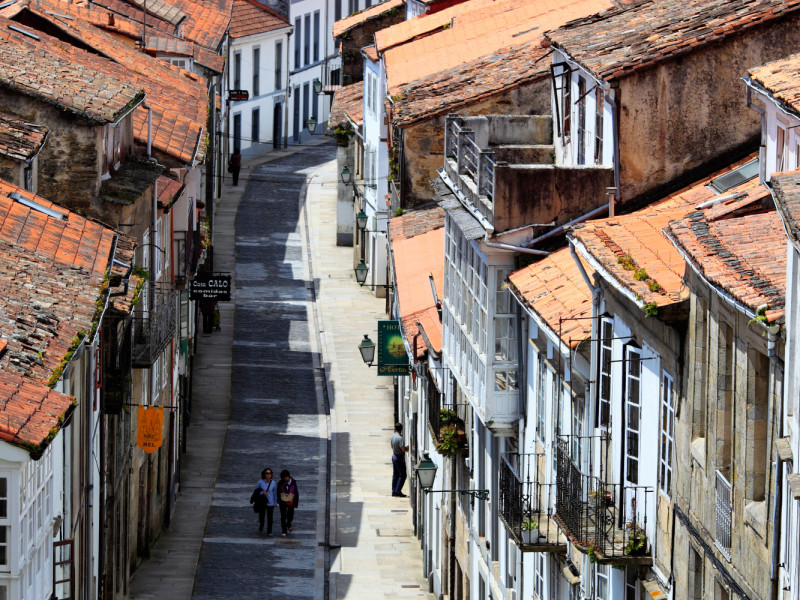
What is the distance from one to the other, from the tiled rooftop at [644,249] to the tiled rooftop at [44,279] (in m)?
7.39

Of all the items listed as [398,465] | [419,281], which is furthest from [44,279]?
[398,465]

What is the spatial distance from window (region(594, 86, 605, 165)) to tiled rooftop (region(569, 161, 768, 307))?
13.9 feet

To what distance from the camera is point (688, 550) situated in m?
22.6

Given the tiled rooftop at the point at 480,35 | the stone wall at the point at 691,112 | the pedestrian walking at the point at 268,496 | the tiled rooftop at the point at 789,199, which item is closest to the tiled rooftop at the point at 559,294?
the stone wall at the point at 691,112

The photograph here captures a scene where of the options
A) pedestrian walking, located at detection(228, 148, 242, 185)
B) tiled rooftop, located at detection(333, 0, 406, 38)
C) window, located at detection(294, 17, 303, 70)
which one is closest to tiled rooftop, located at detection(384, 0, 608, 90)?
tiled rooftop, located at detection(333, 0, 406, 38)

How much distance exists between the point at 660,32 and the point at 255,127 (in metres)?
72.8

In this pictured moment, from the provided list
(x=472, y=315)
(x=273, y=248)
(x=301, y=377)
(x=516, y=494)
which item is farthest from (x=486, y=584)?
(x=273, y=248)

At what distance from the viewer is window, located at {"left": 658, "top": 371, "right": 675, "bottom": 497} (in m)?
23.4

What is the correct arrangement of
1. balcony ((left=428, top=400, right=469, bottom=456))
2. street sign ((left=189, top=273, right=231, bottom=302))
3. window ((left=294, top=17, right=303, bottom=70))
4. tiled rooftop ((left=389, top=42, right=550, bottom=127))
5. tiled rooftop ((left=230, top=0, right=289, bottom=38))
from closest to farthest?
balcony ((left=428, top=400, right=469, bottom=456)) < tiled rooftop ((left=389, top=42, right=550, bottom=127)) < street sign ((left=189, top=273, right=231, bottom=302)) < tiled rooftop ((left=230, top=0, right=289, bottom=38)) < window ((left=294, top=17, right=303, bottom=70))

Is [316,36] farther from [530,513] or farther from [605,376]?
[605,376]

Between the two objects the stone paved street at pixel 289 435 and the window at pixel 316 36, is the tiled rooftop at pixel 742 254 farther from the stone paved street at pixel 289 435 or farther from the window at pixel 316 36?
the window at pixel 316 36

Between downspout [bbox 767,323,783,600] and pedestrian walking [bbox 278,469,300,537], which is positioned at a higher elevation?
downspout [bbox 767,323,783,600]

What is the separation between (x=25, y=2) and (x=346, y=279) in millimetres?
31225

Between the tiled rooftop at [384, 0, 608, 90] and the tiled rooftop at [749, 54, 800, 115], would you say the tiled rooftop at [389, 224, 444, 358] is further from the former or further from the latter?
the tiled rooftop at [749, 54, 800, 115]
